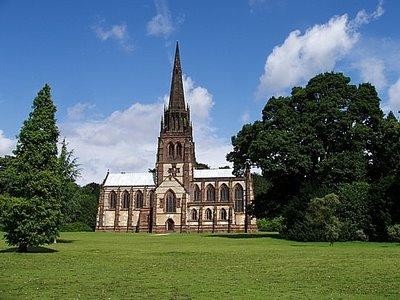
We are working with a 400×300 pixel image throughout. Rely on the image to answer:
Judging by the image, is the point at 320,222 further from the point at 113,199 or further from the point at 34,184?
the point at 113,199

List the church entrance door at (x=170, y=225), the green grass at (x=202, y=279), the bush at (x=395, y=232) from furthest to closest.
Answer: the church entrance door at (x=170, y=225) → the bush at (x=395, y=232) → the green grass at (x=202, y=279)

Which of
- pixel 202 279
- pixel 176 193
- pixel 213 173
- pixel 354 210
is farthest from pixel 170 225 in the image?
pixel 202 279

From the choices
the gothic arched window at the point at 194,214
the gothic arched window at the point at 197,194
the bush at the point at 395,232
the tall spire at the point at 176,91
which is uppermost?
the tall spire at the point at 176,91

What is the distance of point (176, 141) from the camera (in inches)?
3752

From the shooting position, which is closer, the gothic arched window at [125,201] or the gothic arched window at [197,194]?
the gothic arched window at [197,194]

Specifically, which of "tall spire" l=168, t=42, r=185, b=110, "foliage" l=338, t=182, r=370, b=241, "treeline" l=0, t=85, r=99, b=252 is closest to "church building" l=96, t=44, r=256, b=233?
"tall spire" l=168, t=42, r=185, b=110

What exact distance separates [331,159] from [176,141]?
5525 cm

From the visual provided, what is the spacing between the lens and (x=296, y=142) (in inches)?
1767

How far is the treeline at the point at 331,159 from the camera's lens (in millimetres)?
41594

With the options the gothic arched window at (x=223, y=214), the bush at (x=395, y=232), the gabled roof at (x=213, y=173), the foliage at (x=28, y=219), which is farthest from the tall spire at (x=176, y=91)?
the foliage at (x=28, y=219)

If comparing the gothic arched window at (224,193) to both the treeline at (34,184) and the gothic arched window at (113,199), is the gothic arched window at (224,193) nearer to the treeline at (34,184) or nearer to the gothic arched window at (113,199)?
the gothic arched window at (113,199)

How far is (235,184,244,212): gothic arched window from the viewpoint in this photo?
91562 millimetres

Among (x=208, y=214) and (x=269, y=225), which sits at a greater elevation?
(x=208, y=214)

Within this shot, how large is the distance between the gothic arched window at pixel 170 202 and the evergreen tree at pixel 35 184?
206ft
